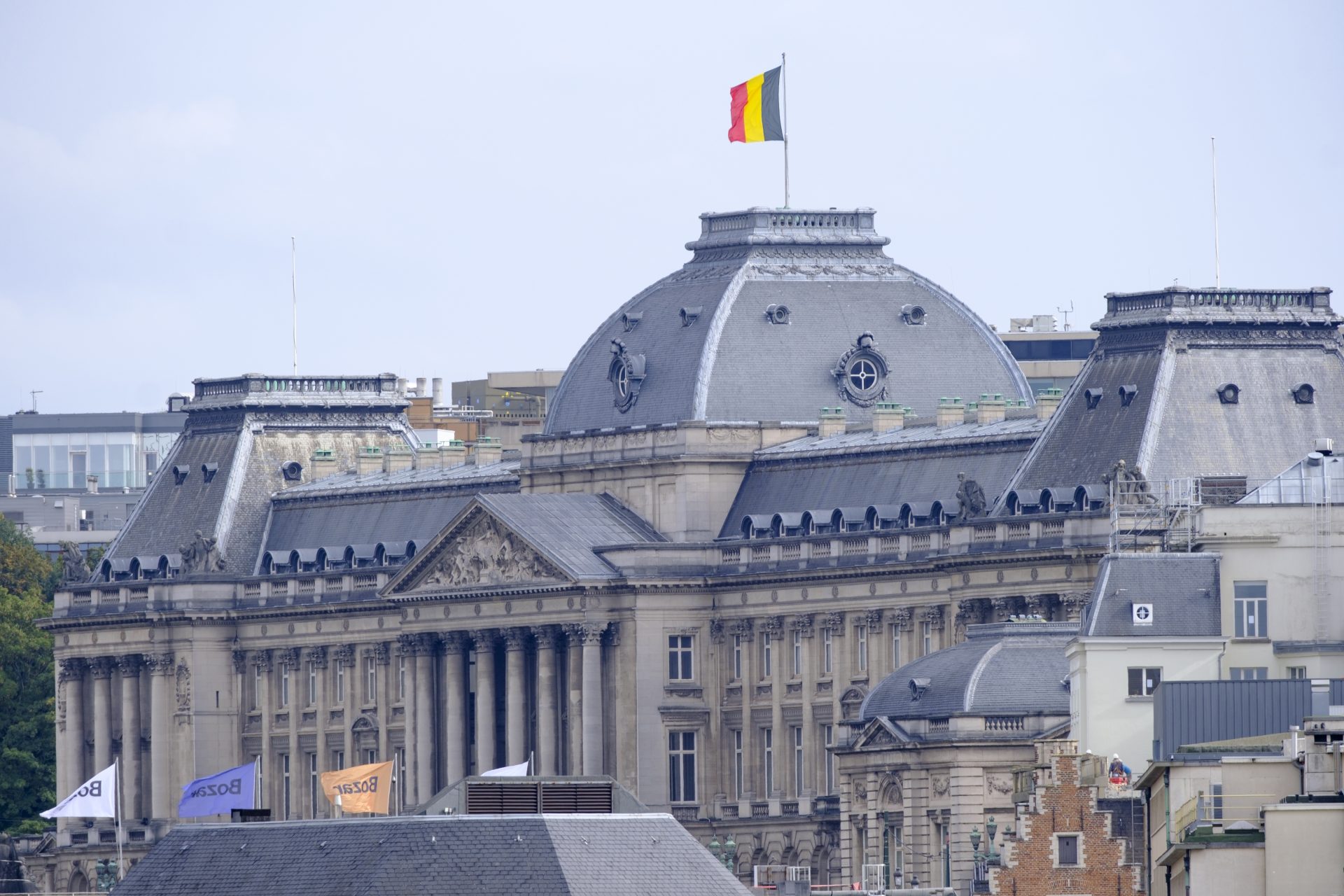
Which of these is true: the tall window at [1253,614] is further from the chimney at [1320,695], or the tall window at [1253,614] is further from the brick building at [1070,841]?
the chimney at [1320,695]

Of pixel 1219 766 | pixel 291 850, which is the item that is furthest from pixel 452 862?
pixel 1219 766

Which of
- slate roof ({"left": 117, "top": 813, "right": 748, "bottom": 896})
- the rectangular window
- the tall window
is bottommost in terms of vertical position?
slate roof ({"left": 117, "top": 813, "right": 748, "bottom": 896})

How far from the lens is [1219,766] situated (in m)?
130

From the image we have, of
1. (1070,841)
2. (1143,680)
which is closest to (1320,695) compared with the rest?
(1070,841)

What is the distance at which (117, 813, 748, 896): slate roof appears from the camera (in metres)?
133

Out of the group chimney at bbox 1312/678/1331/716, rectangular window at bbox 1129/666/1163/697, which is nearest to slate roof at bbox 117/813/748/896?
chimney at bbox 1312/678/1331/716

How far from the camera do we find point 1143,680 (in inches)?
6722

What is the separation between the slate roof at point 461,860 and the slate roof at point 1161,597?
34258 mm

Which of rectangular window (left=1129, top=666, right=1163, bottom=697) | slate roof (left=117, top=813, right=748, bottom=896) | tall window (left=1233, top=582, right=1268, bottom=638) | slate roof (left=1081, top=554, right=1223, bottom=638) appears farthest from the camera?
slate roof (left=1081, top=554, right=1223, bottom=638)

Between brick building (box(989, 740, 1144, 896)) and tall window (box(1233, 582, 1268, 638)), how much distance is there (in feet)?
29.6

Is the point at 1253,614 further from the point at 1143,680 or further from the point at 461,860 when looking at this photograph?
the point at 461,860

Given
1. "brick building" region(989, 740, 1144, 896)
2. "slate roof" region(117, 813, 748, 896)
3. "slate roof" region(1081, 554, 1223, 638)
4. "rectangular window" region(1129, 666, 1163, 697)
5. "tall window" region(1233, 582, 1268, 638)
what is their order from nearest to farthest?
"slate roof" region(117, 813, 748, 896) < "brick building" region(989, 740, 1144, 896) < "rectangular window" region(1129, 666, 1163, 697) < "tall window" region(1233, 582, 1268, 638) < "slate roof" region(1081, 554, 1223, 638)

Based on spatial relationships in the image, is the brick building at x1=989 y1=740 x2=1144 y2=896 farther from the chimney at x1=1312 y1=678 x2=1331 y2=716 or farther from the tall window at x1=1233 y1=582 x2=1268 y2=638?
the tall window at x1=1233 y1=582 x2=1268 y2=638

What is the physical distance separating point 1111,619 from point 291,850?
41.0 metres
